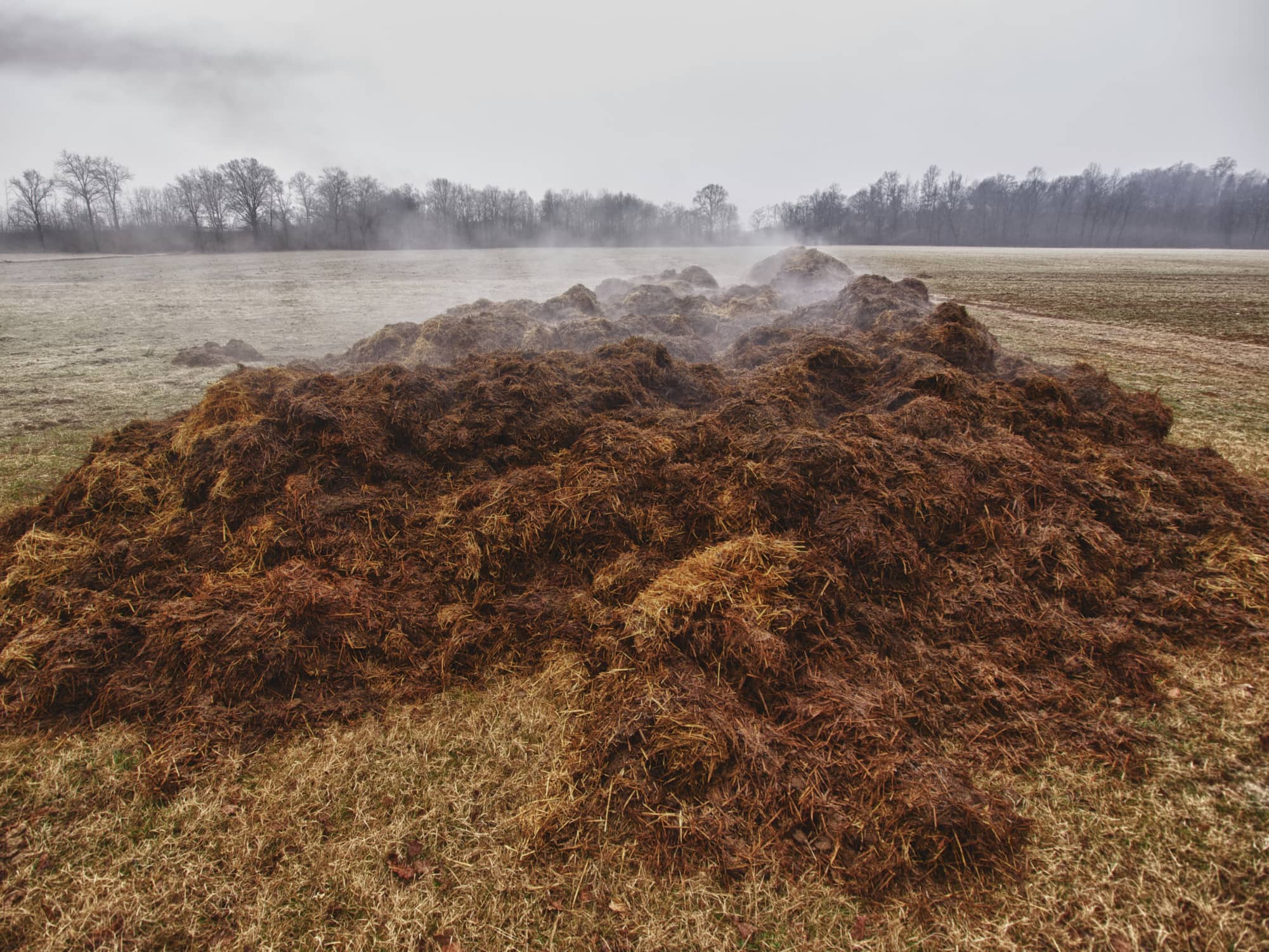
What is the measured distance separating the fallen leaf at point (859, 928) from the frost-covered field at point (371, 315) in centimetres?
785

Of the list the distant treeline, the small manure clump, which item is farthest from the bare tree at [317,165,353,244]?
the small manure clump

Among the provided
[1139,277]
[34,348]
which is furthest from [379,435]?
[1139,277]

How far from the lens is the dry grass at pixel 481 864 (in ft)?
7.45

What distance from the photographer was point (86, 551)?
4137 mm

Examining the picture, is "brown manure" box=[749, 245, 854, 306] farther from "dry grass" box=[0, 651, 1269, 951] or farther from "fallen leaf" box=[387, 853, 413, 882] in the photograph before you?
"fallen leaf" box=[387, 853, 413, 882]

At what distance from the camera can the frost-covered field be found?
28.3 ft

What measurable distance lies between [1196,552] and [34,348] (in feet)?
70.4

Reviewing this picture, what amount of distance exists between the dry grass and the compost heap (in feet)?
0.54

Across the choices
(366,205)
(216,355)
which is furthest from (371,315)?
(366,205)

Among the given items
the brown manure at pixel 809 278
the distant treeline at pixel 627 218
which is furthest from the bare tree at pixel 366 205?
the brown manure at pixel 809 278

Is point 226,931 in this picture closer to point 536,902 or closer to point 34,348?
point 536,902

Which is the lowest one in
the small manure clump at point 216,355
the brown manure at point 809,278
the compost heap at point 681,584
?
the compost heap at point 681,584

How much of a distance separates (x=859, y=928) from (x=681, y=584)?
193cm

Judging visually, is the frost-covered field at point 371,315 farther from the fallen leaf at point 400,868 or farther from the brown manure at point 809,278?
the fallen leaf at point 400,868
